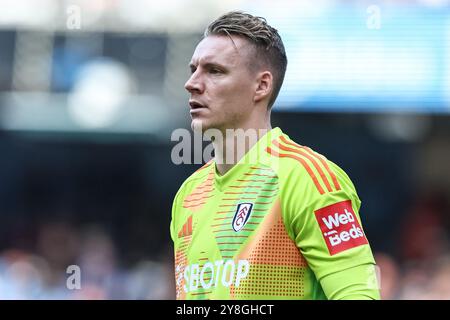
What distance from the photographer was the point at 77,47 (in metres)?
10.2

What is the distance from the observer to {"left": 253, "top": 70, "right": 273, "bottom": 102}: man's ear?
145 inches

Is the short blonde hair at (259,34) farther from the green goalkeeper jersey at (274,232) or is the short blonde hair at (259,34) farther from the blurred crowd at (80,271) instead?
the blurred crowd at (80,271)

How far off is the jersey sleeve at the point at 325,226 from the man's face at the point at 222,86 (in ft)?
1.58

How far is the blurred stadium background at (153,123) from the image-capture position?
9.67 m

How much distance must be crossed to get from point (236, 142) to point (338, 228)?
681mm

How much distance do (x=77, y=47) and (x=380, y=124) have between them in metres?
3.77

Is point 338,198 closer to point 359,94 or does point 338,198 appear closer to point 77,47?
point 359,94

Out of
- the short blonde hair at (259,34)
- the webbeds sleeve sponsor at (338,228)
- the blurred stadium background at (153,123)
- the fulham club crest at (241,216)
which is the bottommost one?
the webbeds sleeve sponsor at (338,228)

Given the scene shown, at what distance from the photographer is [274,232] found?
3322mm

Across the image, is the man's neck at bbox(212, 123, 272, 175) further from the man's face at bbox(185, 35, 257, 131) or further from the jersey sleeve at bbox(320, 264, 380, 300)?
the jersey sleeve at bbox(320, 264, 380, 300)

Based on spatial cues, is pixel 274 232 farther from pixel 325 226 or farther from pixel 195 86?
pixel 195 86

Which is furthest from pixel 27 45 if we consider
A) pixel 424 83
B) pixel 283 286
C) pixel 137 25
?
pixel 283 286

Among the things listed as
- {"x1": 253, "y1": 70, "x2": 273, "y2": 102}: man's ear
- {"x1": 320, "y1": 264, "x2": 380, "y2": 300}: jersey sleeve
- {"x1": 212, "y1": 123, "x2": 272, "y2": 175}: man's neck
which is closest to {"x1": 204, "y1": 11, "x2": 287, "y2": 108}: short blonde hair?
{"x1": 253, "y1": 70, "x2": 273, "y2": 102}: man's ear

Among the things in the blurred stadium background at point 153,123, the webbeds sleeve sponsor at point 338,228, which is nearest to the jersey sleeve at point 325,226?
the webbeds sleeve sponsor at point 338,228
